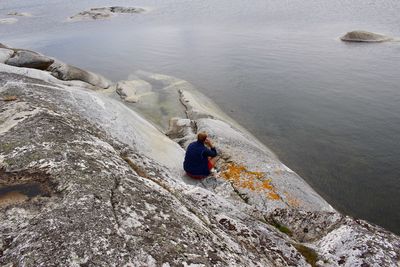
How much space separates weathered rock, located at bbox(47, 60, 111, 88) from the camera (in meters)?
31.6

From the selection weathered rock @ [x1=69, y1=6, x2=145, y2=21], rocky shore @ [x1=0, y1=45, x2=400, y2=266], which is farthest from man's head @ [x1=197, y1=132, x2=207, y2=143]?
weathered rock @ [x1=69, y1=6, x2=145, y2=21]

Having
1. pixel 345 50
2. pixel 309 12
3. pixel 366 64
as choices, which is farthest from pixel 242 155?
pixel 309 12

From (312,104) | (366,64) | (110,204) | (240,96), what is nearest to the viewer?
(110,204)

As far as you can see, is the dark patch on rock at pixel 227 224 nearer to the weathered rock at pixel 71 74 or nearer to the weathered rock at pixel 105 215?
the weathered rock at pixel 105 215

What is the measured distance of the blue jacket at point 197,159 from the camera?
14031 mm

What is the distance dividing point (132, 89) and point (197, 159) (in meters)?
22.6

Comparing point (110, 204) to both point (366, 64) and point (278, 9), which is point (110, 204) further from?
point (278, 9)

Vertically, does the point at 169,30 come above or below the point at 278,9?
below

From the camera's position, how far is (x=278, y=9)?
77.8m

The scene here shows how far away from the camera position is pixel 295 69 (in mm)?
38281

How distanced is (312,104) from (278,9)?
5643cm

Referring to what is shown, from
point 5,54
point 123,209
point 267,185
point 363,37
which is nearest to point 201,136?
point 267,185

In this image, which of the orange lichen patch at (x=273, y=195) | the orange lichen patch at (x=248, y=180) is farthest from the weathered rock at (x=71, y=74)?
the orange lichen patch at (x=273, y=195)

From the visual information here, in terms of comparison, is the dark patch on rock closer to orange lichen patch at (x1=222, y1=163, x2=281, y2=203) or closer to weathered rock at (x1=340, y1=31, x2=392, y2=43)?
orange lichen patch at (x1=222, y1=163, x2=281, y2=203)
